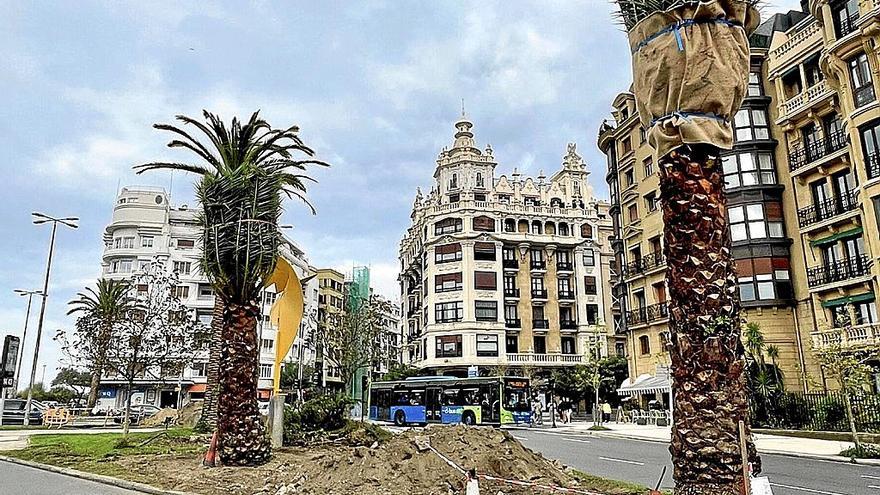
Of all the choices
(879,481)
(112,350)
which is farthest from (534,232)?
(879,481)

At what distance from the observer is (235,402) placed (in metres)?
14.0

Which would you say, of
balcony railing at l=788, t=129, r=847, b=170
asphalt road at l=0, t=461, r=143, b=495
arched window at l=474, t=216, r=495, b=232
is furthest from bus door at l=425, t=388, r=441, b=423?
arched window at l=474, t=216, r=495, b=232

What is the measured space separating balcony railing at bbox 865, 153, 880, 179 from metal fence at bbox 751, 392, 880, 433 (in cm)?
936

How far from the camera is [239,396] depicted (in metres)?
14.1

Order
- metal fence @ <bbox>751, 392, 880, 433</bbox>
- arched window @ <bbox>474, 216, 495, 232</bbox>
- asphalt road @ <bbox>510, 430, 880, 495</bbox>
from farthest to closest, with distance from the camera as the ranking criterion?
arched window @ <bbox>474, 216, 495, 232</bbox>
metal fence @ <bbox>751, 392, 880, 433</bbox>
asphalt road @ <bbox>510, 430, 880, 495</bbox>

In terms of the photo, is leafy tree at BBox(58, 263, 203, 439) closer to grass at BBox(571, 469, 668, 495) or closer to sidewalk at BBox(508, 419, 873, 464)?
grass at BBox(571, 469, 668, 495)

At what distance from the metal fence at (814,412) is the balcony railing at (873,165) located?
936 centimetres

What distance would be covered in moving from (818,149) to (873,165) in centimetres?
516

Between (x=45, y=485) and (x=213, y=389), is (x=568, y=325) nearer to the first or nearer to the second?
(x=213, y=389)

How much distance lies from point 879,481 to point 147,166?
19.2 m

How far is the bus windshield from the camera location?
36.1m

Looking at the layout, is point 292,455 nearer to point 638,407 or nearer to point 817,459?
point 817,459

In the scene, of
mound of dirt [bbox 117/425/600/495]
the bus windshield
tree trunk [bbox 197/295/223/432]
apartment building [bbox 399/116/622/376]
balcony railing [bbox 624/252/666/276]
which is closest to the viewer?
mound of dirt [bbox 117/425/600/495]

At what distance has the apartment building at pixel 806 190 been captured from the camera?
28141 mm
